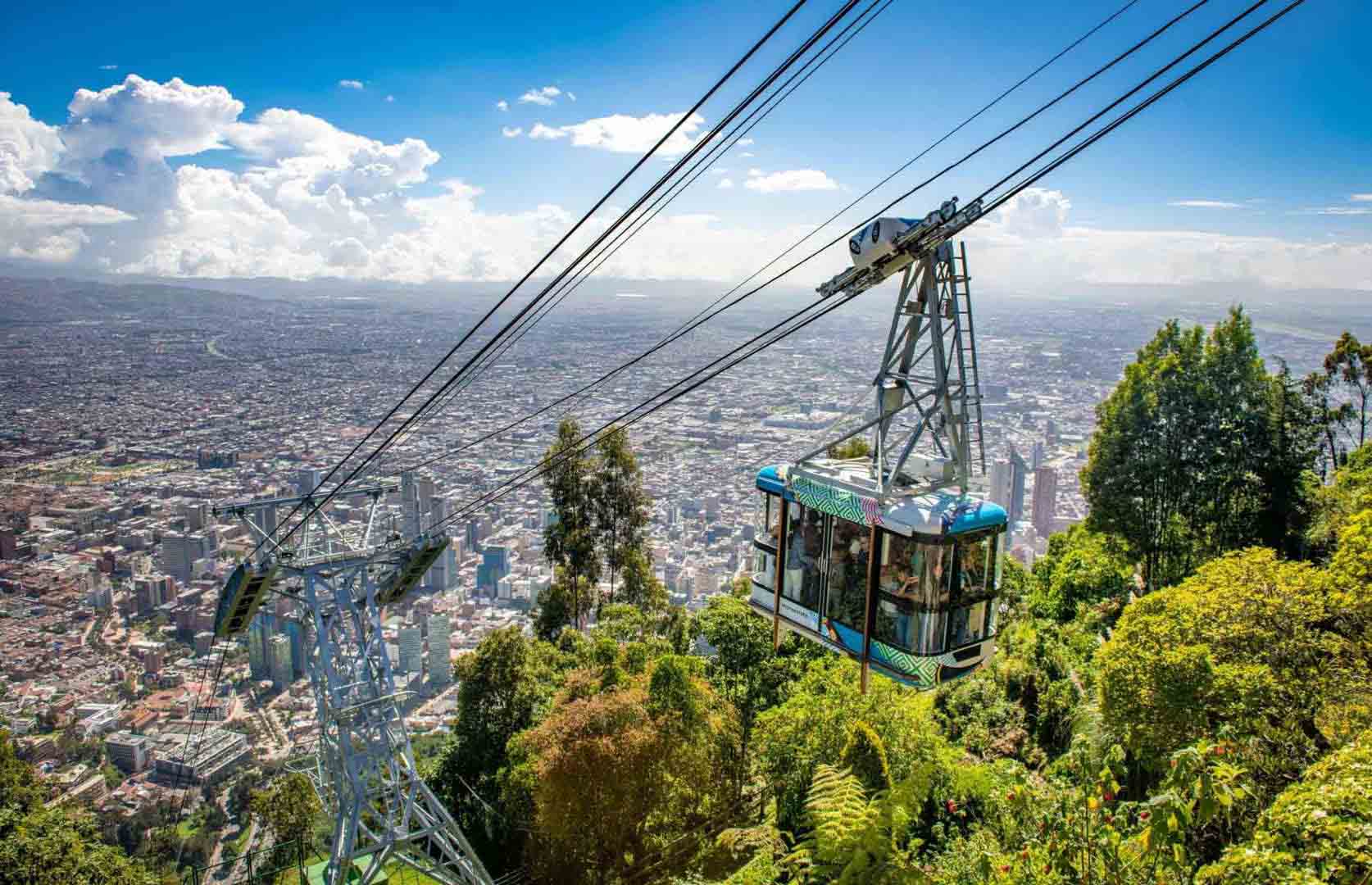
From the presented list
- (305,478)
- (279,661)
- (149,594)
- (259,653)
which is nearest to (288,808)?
(279,661)

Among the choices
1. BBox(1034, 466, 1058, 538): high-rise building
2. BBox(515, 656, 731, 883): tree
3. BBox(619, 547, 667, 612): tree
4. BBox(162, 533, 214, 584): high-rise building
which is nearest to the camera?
BBox(515, 656, 731, 883): tree

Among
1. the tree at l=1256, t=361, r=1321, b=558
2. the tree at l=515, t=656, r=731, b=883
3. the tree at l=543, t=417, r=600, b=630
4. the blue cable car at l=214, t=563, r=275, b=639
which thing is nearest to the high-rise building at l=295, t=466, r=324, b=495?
the tree at l=543, t=417, r=600, b=630

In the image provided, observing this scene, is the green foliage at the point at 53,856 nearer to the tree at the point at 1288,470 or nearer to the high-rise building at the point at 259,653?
the high-rise building at the point at 259,653

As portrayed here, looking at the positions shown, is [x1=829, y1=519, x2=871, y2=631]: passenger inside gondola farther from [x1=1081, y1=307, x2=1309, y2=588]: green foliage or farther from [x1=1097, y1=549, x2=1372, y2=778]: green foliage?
[x1=1081, y1=307, x2=1309, y2=588]: green foliage

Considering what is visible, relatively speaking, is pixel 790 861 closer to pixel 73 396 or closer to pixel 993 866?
pixel 993 866

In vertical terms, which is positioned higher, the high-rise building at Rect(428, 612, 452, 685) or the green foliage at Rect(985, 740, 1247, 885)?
the green foliage at Rect(985, 740, 1247, 885)

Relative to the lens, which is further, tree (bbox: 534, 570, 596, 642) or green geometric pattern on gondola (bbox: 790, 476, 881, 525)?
tree (bbox: 534, 570, 596, 642)

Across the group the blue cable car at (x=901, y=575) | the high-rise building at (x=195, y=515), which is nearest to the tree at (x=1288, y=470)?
the blue cable car at (x=901, y=575)
